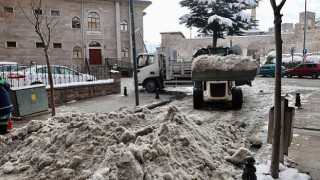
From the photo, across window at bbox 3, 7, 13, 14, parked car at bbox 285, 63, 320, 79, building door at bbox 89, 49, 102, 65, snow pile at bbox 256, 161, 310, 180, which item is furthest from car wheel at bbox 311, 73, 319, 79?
window at bbox 3, 7, 13, 14

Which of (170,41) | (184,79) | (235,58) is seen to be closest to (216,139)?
(235,58)

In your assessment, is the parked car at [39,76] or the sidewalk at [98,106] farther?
the parked car at [39,76]

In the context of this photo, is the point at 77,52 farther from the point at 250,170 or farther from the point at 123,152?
the point at 250,170

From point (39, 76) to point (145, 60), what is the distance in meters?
5.77

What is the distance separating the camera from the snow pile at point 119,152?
4.23m

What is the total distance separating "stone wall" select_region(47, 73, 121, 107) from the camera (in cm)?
1365

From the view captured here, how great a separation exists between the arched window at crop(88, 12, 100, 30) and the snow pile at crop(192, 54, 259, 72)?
26156 mm

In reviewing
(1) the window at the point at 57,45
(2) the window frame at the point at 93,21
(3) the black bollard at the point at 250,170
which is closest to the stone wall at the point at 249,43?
(2) the window frame at the point at 93,21

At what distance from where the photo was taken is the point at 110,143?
4820mm

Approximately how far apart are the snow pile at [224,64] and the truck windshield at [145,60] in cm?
637

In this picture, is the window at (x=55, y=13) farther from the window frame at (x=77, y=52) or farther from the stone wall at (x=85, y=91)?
the stone wall at (x=85, y=91)

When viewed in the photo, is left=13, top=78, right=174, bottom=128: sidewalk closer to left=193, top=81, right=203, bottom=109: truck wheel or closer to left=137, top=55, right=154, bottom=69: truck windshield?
left=193, top=81, right=203, bottom=109: truck wheel

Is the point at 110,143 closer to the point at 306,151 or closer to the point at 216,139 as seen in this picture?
the point at 216,139

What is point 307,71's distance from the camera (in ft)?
97.3
